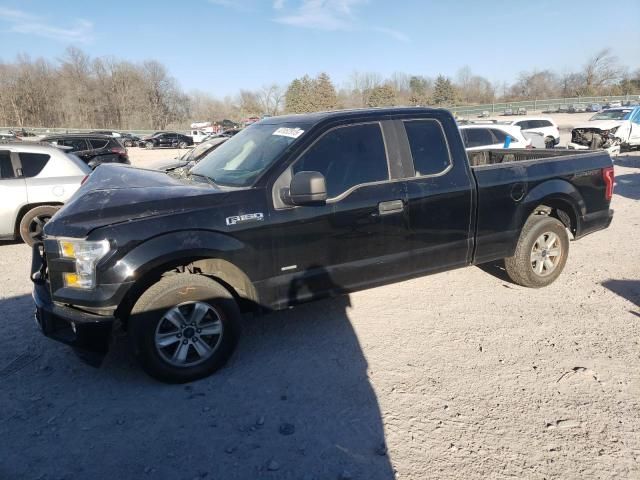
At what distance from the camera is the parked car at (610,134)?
627 inches

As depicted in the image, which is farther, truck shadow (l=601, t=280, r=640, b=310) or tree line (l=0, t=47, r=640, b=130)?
tree line (l=0, t=47, r=640, b=130)

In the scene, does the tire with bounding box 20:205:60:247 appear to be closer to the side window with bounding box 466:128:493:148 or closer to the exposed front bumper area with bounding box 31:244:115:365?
the exposed front bumper area with bounding box 31:244:115:365

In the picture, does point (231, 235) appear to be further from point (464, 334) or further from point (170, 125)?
point (170, 125)

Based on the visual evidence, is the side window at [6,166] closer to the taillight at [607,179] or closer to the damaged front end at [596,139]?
the taillight at [607,179]

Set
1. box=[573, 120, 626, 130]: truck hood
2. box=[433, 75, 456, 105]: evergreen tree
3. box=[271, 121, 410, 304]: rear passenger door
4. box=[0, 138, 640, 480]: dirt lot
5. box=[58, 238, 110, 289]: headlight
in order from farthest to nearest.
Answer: box=[433, 75, 456, 105]: evergreen tree
box=[573, 120, 626, 130]: truck hood
box=[271, 121, 410, 304]: rear passenger door
box=[58, 238, 110, 289]: headlight
box=[0, 138, 640, 480]: dirt lot

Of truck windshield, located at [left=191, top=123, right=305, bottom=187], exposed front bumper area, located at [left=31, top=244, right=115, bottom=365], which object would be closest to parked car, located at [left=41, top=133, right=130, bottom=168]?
truck windshield, located at [left=191, top=123, right=305, bottom=187]

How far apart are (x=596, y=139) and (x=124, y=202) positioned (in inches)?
700

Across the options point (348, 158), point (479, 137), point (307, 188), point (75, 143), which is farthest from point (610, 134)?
point (75, 143)

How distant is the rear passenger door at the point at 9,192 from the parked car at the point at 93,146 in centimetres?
622

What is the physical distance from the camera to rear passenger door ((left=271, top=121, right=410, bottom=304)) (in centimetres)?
346

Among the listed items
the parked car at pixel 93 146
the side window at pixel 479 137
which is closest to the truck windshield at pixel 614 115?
the side window at pixel 479 137

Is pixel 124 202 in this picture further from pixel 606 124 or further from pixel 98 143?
pixel 606 124

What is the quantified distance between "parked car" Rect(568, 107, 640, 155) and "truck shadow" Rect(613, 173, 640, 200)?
3.93 m

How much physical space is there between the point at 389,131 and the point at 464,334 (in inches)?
77.1
